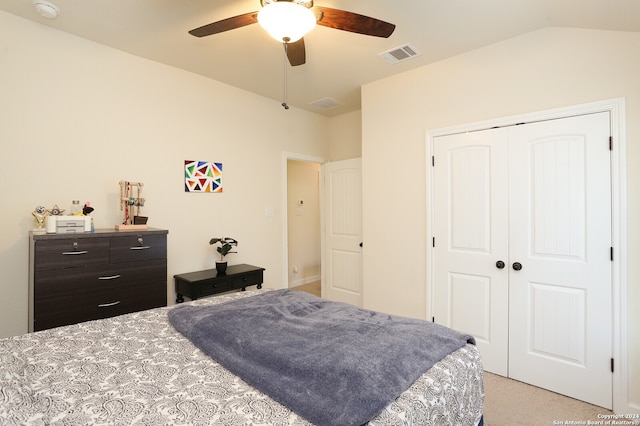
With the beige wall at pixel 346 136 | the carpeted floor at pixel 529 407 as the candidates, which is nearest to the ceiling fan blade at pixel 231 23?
the beige wall at pixel 346 136

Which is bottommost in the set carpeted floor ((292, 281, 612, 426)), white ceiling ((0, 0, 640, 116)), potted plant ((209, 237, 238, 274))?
carpeted floor ((292, 281, 612, 426))

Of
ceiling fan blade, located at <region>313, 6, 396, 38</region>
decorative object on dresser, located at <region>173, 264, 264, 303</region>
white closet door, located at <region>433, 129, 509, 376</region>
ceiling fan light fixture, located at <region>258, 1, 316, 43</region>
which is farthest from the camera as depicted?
decorative object on dresser, located at <region>173, 264, 264, 303</region>

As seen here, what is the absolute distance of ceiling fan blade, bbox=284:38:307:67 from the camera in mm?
1994

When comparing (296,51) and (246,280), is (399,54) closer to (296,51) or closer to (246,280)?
(296,51)

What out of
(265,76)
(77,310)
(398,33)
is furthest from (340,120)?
(77,310)

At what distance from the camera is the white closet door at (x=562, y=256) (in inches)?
88.5

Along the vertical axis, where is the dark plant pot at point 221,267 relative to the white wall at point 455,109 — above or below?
below

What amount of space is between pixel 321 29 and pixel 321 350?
2.27 m

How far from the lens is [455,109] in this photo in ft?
9.63

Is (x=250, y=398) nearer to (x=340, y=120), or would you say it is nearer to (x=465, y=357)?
(x=465, y=357)

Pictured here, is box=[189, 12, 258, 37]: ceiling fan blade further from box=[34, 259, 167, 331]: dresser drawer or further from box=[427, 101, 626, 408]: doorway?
box=[427, 101, 626, 408]: doorway

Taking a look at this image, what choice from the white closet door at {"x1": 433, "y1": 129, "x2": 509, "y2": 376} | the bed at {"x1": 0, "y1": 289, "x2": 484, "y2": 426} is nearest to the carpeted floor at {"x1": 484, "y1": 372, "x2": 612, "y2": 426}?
the white closet door at {"x1": 433, "y1": 129, "x2": 509, "y2": 376}

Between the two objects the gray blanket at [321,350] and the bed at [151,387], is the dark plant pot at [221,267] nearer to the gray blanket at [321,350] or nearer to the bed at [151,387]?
the gray blanket at [321,350]

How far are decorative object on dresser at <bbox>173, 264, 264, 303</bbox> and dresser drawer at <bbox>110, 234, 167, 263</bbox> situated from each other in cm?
48
